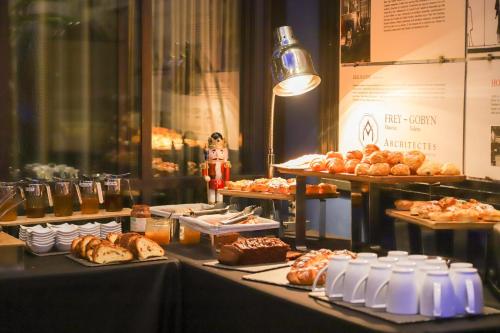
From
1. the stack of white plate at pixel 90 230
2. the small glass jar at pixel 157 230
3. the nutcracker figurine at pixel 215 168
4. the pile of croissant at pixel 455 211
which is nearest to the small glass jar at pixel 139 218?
the small glass jar at pixel 157 230

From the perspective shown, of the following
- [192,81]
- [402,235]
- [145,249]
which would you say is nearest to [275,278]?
[145,249]

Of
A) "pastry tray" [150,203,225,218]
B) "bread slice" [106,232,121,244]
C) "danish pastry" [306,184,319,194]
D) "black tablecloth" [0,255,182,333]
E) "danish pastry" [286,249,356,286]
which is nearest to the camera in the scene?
"danish pastry" [286,249,356,286]

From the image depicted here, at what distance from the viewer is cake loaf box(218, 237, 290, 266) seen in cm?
380

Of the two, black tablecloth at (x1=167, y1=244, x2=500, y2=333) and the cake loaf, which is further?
the cake loaf

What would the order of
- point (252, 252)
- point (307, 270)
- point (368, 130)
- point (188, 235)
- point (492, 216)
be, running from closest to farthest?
point (307, 270)
point (492, 216)
point (252, 252)
point (188, 235)
point (368, 130)

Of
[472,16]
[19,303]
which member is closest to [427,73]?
[472,16]

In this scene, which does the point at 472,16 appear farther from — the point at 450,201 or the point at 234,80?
the point at 234,80

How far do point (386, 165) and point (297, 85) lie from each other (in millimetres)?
970

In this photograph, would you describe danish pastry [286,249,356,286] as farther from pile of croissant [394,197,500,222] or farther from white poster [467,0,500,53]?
white poster [467,0,500,53]

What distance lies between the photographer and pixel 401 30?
4754 millimetres

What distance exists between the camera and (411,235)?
4.07 meters

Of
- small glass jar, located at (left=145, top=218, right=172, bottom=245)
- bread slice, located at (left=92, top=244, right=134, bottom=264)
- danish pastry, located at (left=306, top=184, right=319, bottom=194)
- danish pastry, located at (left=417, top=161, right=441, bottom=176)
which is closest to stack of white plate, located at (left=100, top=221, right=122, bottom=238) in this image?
small glass jar, located at (left=145, top=218, right=172, bottom=245)

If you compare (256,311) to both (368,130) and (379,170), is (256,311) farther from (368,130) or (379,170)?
(368,130)

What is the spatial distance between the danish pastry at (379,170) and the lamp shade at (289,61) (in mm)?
779
